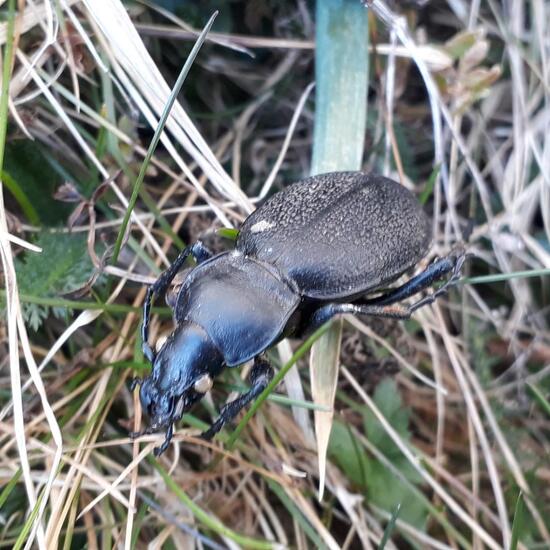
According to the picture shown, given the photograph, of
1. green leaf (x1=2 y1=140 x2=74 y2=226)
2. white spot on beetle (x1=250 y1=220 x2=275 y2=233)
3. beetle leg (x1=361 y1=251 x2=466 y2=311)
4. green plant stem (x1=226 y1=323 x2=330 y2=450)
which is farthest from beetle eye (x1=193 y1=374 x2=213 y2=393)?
green leaf (x1=2 y1=140 x2=74 y2=226)

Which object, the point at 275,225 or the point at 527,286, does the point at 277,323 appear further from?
the point at 527,286

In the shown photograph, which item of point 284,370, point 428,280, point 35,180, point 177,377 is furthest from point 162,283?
point 428,280

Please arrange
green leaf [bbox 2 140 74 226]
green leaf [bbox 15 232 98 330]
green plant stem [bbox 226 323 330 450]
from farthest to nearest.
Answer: green leaf [bbox 2 140 74 226] < green leaf [bbox 15 232 98 330] < green plant stem [bbox 226 323 330 450]

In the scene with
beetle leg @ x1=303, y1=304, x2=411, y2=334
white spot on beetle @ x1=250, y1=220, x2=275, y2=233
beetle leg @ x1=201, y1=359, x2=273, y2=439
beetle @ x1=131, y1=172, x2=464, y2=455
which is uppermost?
white spot on beetle @ x1=250, y1=220, x2=275, y2=233

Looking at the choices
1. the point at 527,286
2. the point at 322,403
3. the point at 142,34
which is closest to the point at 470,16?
the point at 527,286

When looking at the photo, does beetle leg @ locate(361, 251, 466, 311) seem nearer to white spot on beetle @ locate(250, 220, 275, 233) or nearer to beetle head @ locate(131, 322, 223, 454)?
white spot on beetle @ locate(250, 220, 275, 233)

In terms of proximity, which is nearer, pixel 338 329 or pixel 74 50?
pixel 338 329

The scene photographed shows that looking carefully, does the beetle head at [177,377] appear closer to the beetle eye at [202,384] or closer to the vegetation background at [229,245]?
the beetle eye at [202,384]
